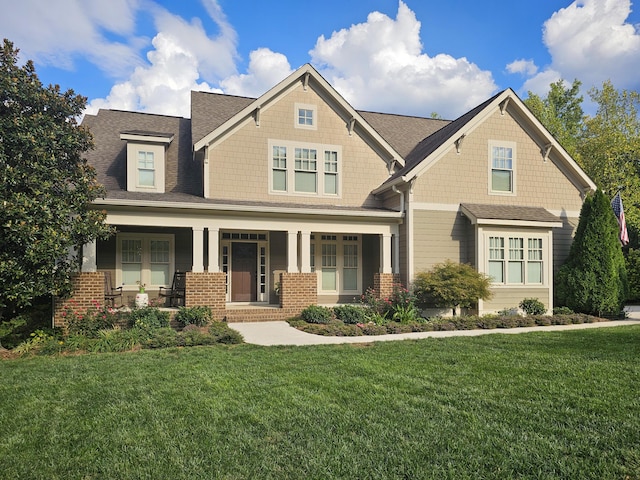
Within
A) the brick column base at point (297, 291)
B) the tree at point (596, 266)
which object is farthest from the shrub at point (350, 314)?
the tree at point (596, 266)

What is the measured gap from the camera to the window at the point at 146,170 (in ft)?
45.5

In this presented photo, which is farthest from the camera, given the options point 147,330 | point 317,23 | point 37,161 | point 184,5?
point 317,23

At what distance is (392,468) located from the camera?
3584 millimetres

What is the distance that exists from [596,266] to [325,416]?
1233cm

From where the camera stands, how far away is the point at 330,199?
1484 centimetres

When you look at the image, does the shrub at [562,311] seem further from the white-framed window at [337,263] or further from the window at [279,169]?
the window at [279,169]

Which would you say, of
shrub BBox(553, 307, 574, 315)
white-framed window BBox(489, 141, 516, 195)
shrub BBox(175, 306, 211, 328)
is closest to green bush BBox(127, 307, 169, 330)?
shrub BBox(175, 306, 211, 328)

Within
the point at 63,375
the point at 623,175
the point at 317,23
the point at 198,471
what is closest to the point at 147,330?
the point at 63,375

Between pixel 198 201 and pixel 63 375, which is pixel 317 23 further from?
pixel 63 375

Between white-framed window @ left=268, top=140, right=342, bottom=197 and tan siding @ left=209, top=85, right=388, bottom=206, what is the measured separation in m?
0.14

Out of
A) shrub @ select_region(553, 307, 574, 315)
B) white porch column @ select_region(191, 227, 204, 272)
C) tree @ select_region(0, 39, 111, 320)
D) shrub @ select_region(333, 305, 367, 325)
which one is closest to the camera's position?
tree @ select_region(0, 39, 111, 320)

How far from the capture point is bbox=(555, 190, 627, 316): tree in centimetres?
1372

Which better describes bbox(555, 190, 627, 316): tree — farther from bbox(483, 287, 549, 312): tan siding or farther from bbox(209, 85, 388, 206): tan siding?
bbox(209, 85, 388, 206): tan siding

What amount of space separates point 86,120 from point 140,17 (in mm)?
6905
